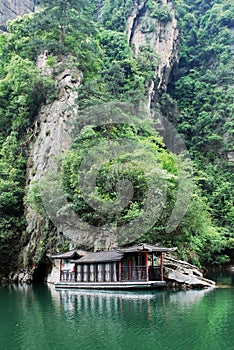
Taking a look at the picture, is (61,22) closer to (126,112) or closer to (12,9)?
(126,112)

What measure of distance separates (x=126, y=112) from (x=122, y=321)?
64.7ft

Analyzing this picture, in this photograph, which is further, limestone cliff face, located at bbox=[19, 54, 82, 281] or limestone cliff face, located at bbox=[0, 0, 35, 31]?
limestone cliff face, located at bbox=[0, 0, 35, 31]

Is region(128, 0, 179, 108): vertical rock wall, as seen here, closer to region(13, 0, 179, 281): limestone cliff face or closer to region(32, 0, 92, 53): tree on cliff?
region(13, 0, 179, 281): limestone cliff face

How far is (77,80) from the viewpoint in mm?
33375

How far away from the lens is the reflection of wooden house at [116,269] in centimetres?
1920

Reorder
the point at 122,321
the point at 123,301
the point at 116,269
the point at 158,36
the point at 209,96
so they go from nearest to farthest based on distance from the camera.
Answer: the point at 122,321
the point at 123,301
the point at 116,269
the point at 209,96
the point at 158,36

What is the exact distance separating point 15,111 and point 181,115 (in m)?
19.2

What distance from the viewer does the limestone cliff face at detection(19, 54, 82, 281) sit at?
1071 inches

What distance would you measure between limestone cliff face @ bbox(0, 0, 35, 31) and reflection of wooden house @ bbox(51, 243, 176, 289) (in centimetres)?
3380

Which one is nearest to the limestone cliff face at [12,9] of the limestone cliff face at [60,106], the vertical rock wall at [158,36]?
the limestone cliff face at [60,106]

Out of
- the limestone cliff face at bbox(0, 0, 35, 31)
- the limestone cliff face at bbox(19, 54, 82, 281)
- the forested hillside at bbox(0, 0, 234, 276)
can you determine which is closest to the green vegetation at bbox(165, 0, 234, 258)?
the forested hillside at bbox(0, 0, 234, 276)

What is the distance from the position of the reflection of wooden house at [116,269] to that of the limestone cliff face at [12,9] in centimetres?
3380

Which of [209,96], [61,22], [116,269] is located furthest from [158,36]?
[116,269]

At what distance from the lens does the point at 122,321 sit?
39.1 feet
